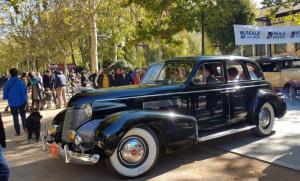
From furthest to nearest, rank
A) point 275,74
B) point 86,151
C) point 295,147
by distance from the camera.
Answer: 1. point 275,74
2. point 295,147
3. point 86,151

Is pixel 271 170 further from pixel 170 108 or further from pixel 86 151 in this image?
pixel 86 151

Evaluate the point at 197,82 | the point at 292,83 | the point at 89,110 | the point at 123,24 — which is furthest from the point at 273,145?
the point at 123,24

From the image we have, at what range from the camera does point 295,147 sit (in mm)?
7820

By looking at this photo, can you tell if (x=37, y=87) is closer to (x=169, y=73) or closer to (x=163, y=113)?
(x=169, y=73)

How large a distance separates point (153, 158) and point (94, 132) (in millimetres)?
1002

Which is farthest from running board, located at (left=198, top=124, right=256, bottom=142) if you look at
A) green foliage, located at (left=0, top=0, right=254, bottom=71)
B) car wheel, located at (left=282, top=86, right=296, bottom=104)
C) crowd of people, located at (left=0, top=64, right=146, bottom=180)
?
green foliage, located at (left=0, top=0, right=254, bottom=71)

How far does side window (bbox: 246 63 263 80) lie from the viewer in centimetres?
878

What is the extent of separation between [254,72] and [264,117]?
947 mm

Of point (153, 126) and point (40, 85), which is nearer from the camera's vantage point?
point (153, 126)

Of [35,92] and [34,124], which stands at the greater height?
[35,92]

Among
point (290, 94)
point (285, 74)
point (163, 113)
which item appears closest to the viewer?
point (163, 113)

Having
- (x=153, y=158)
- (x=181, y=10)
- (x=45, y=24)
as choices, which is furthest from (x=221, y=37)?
(x=153, y=158)

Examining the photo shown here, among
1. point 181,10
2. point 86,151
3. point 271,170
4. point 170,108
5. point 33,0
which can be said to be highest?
point 33,0

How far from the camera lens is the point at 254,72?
29.3 ft
